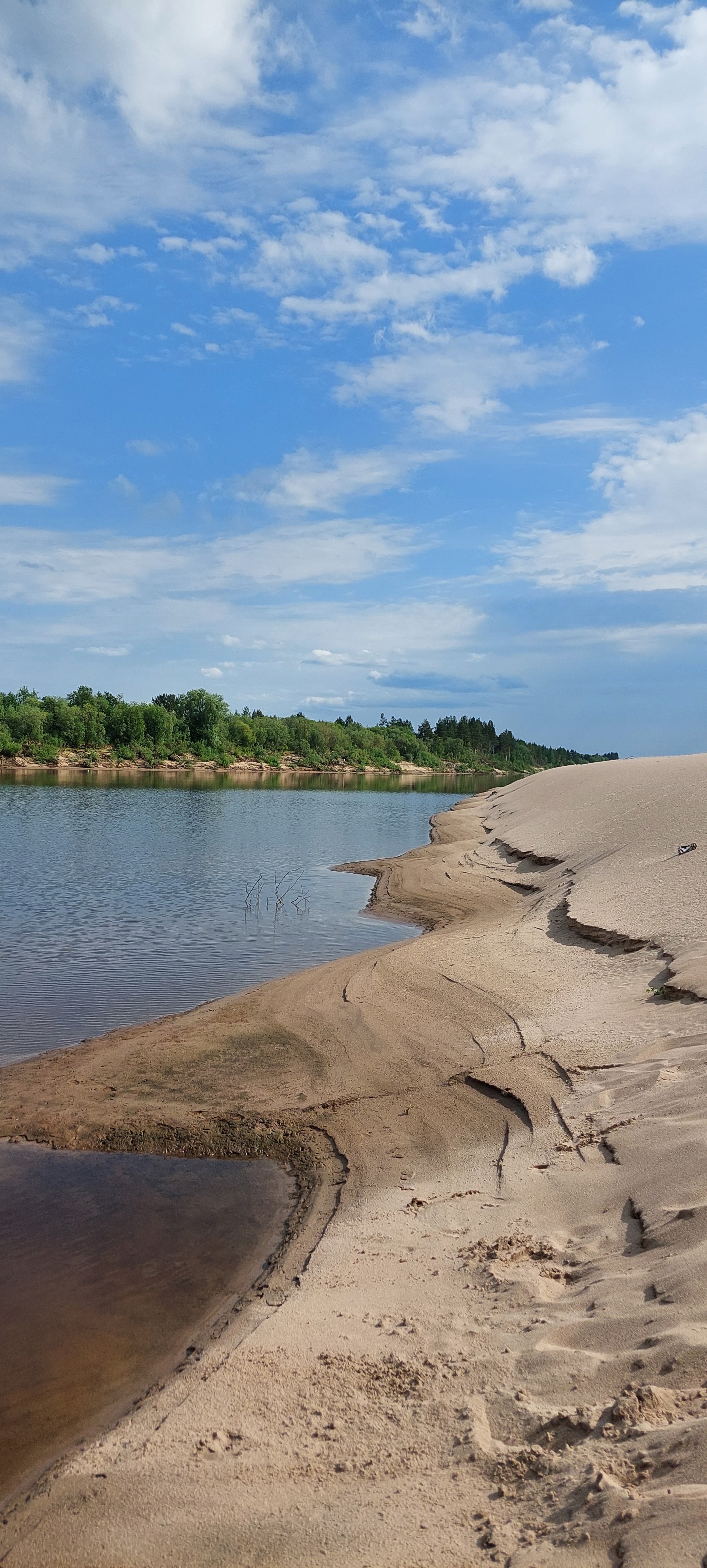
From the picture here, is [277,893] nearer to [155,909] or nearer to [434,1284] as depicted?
[155,909]

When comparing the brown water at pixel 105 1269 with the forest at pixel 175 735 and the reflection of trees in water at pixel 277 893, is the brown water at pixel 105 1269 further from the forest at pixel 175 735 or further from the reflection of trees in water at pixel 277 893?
the forest at pixel 175 735

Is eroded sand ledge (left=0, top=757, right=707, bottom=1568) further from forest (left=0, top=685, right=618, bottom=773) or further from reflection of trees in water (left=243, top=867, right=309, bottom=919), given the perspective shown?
forest (left=0, top=685, right=618, bottom=773)

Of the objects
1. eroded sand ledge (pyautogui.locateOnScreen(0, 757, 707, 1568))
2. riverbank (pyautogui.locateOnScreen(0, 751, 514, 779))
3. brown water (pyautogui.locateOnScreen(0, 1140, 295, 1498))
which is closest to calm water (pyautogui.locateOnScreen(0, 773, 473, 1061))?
eroded sand ledge (pyautogui.locateOnScreen(0, 757, 707, 1568))

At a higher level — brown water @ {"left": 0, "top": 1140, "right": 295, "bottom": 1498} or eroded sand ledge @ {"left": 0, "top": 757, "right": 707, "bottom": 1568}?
eroded sand ledge @ {"left": 0, "top": 757, "right": 707, "bottom": 1568}

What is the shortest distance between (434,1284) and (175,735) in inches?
4868

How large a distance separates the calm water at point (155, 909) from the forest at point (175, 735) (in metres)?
61.5

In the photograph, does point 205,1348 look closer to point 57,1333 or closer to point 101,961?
point 57,1333

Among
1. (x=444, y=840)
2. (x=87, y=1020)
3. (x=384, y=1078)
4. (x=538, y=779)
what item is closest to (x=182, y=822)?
(x=444, y=840)

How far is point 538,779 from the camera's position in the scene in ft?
182

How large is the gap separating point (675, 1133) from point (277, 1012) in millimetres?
6992

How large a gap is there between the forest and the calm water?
61522mm

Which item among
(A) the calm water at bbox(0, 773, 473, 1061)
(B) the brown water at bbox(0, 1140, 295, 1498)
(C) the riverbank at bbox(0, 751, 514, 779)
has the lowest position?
(B) the brown water at bbox(0, 1140, 295, 1498)

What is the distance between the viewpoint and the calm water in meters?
13.9

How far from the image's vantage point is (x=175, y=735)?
126125 mm
